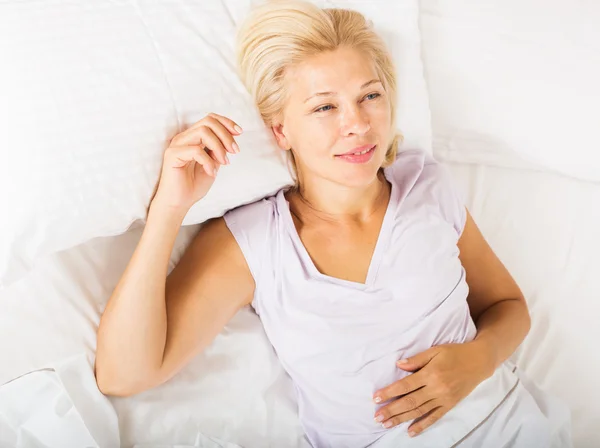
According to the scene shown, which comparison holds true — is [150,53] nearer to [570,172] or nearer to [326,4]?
[326,4]

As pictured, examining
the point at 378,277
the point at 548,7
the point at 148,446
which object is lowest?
the point at 148,446

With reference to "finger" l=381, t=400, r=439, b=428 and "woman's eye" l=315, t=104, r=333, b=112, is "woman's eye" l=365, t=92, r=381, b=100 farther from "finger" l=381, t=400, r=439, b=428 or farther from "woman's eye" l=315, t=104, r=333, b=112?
"finger" l=381, t=400, r=439, b=428

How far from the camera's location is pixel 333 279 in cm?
124

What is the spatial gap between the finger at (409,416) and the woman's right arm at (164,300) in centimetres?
35

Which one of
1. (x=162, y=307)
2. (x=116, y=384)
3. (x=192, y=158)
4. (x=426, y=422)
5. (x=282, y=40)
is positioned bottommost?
(x=426, y=422)

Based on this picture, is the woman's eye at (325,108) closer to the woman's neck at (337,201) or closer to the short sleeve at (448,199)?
the woman's neck at (337,201)

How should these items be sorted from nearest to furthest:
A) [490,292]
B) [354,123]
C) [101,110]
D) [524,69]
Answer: [101,110]
[354,123]
[490,292]
[524,69]

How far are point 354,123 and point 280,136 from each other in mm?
181

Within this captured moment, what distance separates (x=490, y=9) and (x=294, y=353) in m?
0.87

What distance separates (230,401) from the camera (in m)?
1.27

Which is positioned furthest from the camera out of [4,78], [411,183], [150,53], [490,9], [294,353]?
[490,9]

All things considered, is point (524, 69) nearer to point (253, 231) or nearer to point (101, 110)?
point (253, 231)

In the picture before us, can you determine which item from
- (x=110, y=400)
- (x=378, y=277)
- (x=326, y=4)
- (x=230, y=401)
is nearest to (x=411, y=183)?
(x=378, y=277)

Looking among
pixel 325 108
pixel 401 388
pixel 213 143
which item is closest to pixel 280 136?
pixel 325 108
